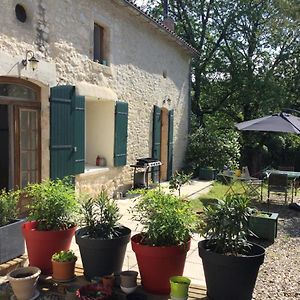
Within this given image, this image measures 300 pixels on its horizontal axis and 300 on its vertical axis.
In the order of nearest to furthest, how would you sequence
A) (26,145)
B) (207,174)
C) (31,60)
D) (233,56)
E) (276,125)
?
(31,60) → (26,145) → (276,125) → (207,174) → (233,56)

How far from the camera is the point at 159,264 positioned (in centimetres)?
311

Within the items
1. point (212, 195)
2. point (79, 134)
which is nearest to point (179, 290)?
point (79, 134)

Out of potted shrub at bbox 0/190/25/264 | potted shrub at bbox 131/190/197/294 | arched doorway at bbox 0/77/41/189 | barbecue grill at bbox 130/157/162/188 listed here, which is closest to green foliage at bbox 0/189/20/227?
potted shrub at bbox 0/190/25/264

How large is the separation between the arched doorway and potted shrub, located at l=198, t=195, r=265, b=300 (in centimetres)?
365

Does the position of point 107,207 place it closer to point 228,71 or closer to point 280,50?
point 228,71

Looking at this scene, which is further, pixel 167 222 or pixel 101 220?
pixel 101 220

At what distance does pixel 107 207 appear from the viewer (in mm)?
3553

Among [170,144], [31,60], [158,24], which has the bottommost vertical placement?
[170,144]

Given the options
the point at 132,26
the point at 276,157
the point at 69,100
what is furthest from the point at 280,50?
the point at 69,100

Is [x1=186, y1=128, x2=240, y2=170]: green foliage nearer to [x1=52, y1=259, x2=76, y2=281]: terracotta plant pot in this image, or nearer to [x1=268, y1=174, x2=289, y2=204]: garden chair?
[x1=268, y1=174, x2=289, y2=204]: garden chair

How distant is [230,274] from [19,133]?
4157mm

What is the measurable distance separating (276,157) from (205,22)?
692 centimetres

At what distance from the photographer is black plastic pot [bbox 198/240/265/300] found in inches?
114

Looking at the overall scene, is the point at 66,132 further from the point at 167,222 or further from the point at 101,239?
the point at 167,222
